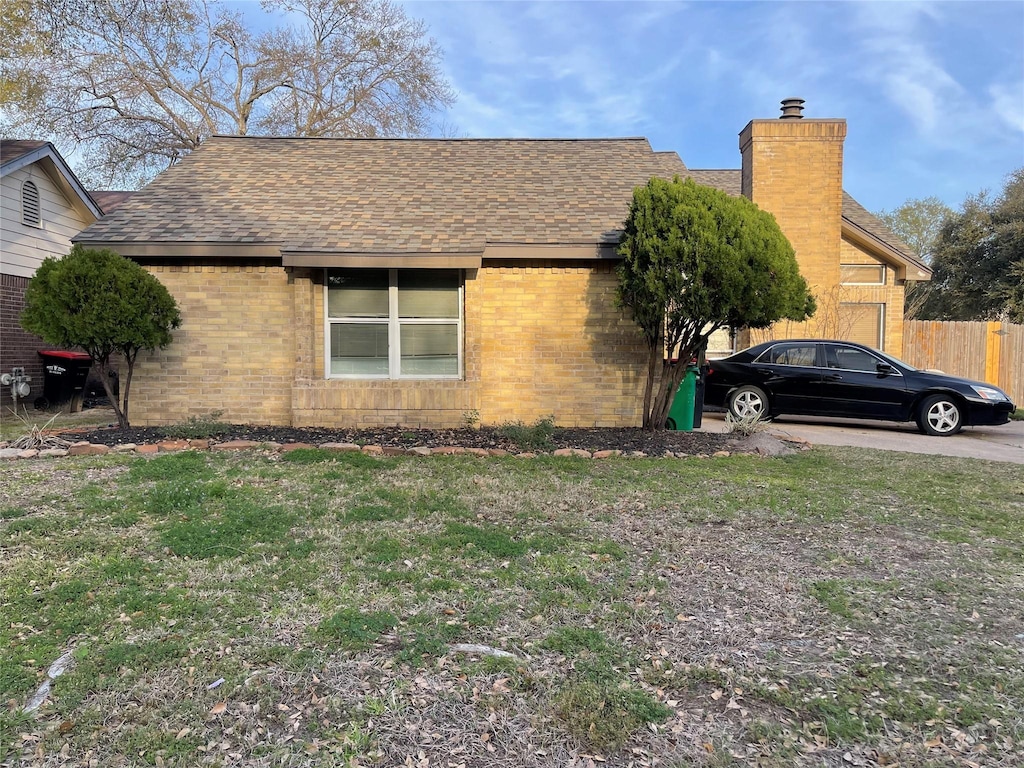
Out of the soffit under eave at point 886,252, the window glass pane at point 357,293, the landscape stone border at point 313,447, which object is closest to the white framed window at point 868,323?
the soffit under eave at point 886,252

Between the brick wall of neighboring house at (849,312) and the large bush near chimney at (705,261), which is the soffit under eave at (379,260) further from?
the brick wall of neighboring house at (849,312)

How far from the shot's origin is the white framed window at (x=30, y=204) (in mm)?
12398

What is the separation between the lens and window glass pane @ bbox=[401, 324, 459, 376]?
9328 millimetres

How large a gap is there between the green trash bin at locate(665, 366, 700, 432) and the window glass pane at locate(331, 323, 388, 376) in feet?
14.3

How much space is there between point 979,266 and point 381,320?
23613mm

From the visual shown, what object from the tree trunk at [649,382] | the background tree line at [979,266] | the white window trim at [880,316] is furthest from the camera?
the background tree line at [979,266]

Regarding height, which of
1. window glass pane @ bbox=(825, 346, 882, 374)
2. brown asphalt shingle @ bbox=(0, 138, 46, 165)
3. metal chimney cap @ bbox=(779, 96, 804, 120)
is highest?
metal chimney cap @ bbox=(779, 96, 804, 120)

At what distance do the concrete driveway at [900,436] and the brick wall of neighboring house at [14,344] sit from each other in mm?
12487

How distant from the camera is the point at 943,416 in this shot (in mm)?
10297

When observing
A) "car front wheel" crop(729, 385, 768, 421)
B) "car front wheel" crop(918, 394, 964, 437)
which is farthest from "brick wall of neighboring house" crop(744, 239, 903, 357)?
"car front wheel" crop(918, 394, 964, 437)

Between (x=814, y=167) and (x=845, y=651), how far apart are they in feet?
47.7

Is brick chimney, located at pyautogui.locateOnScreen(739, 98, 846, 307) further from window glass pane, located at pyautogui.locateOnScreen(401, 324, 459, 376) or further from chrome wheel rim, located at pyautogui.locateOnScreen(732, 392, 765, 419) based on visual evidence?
window glass pane, located at pyautogui.locateOnScreen(401, 324, 459, 376)

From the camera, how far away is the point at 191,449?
7547mm

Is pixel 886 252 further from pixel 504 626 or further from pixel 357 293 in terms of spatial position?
pixel 504 626
